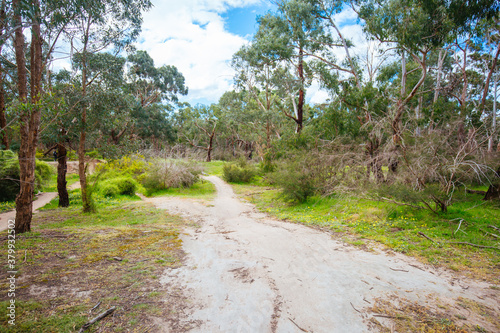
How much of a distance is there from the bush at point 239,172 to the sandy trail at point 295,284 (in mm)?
13802

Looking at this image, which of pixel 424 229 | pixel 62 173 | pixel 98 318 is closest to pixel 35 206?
pixel 62 173

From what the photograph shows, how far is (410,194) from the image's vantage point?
6.10 meters

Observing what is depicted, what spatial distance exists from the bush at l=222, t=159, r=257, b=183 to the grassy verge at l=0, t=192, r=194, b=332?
13.4 metres

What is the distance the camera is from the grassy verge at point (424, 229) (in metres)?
4.36

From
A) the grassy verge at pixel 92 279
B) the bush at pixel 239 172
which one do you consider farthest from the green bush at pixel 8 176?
the bush at pixel 239 172

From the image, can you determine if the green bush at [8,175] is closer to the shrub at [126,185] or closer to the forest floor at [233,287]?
the shrub at [126,185]

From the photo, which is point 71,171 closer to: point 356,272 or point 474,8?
point 356,272

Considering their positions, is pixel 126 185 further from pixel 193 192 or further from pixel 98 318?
pixel 98 318

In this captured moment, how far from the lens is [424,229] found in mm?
5859

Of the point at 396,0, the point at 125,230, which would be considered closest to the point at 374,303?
the point at 125,230

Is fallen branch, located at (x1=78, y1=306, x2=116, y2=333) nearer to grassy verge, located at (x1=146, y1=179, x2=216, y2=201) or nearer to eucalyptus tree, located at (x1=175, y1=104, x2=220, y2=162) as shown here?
grassy verge, located at (x1=146, y1=179, x2=216, y2=201)

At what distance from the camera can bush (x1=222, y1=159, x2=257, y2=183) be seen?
1948cm

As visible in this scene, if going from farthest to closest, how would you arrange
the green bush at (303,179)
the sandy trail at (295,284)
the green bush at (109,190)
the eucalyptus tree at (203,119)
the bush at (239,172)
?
the eucalyptus tree at (203,119) < the bush at (239,172) < the green bush at (109,190) < the green bush at (303,179) < the sandy trail at (295,284)

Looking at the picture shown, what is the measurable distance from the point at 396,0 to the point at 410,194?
22.0 ft
